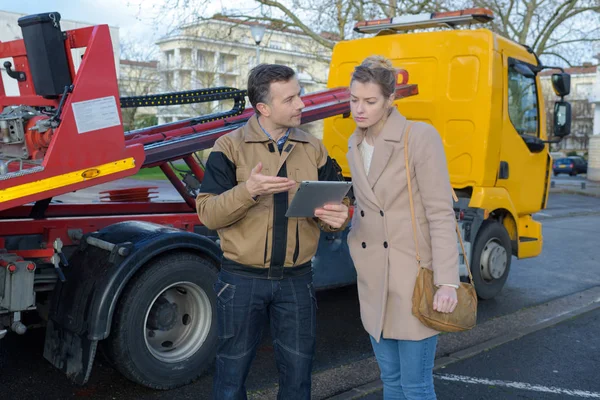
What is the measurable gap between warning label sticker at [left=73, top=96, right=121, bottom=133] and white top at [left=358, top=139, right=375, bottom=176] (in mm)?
1552

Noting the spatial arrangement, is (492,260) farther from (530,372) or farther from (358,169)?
(358,169)

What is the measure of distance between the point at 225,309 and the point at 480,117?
13.7ft

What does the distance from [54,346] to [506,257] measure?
4.79 meters

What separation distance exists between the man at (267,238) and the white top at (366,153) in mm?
198

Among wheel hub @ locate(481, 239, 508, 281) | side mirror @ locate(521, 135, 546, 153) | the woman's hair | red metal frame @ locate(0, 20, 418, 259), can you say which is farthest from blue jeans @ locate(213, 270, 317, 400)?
side mirror @ locate(521, 135, 546, 153)

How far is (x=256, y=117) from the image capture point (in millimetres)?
2842

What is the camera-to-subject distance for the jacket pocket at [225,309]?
2.77 metres

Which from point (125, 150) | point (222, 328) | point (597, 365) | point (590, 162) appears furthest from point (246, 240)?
point (590, 162)

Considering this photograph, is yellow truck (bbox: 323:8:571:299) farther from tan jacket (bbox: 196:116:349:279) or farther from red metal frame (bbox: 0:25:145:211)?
tan jacket (bbox: 196:116:349:279)

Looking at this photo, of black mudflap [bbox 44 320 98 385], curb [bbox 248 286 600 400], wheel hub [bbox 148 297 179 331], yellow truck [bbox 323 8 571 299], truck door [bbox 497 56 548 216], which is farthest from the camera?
truck door [bbox 497 56 548 216]

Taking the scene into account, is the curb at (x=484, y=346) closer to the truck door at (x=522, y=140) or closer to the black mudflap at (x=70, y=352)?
the truck door at (x=522, y=140)

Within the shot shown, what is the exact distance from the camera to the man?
271 cm

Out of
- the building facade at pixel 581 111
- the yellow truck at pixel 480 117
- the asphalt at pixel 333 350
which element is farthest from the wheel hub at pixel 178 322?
the building facade at pixel 581 111

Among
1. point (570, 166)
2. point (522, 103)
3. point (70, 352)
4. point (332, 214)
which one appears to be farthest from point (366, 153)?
point (570, 166)
